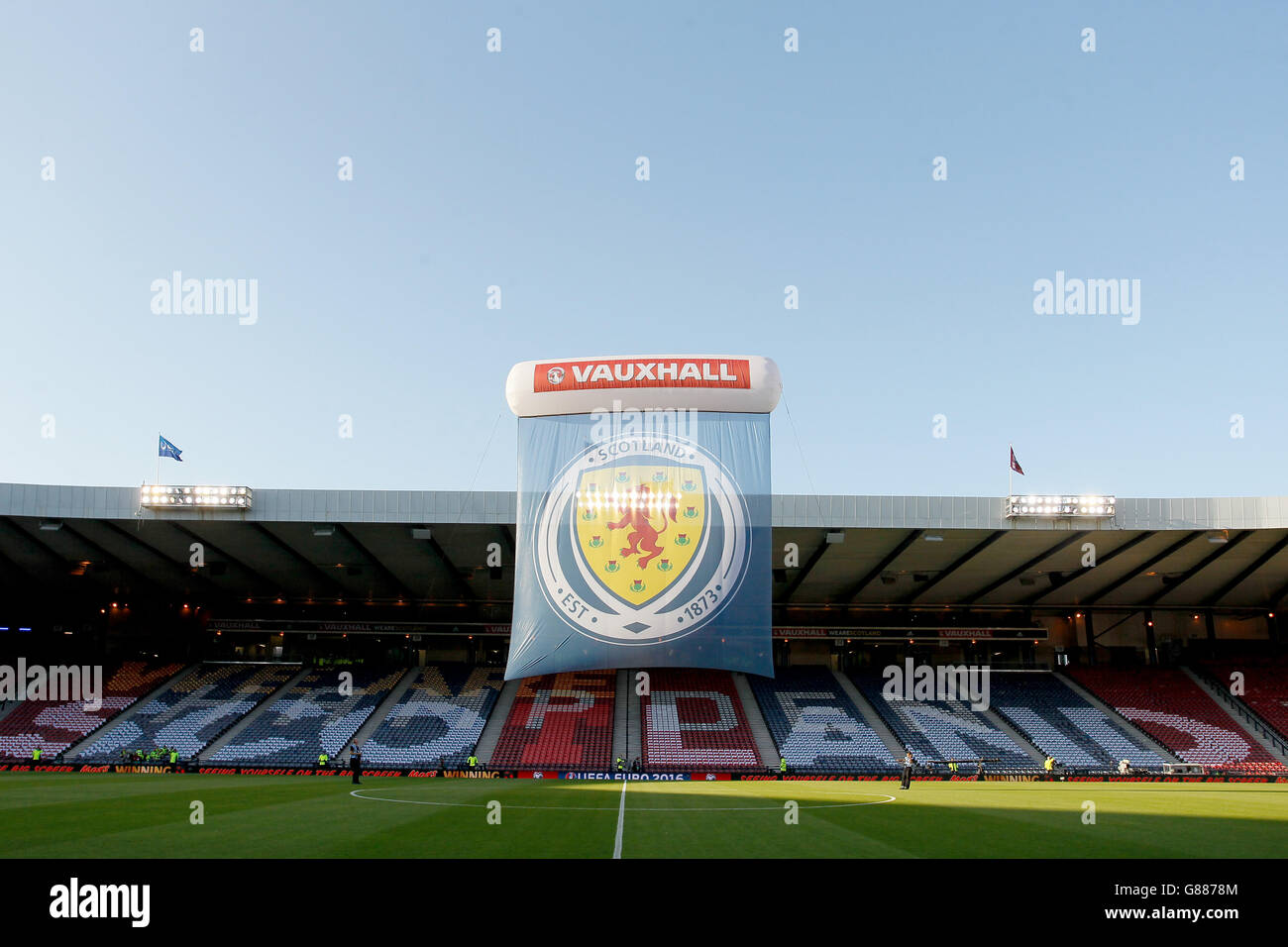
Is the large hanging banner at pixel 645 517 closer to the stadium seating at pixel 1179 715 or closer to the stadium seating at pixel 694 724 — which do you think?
the stadium seating at pixel 694 724

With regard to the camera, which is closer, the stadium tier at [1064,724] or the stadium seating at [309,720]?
the stadium seating at [309,720]

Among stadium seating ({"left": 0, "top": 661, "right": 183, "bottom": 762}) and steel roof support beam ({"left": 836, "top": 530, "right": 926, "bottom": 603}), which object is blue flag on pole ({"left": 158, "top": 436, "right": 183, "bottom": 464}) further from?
steel roof support beam ({"left": 836, "top": 530, "right": 926, "bottom": 603})

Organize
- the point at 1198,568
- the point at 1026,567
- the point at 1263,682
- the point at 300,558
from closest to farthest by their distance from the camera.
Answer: the point at 300,558
the point at 1026,567
the point at 1198,568
the point at 1263,682

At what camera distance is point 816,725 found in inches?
1959

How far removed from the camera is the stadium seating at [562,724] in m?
46.0

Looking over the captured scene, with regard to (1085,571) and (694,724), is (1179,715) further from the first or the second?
(694,724)

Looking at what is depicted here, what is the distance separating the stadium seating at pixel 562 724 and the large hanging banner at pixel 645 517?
18049 millimetres

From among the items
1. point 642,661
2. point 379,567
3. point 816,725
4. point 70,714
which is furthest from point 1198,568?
point 70,714

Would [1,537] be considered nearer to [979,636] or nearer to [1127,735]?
[979,636]

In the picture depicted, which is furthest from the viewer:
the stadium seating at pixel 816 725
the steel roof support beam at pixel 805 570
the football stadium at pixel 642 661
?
the stadium seating at pixel 816 725

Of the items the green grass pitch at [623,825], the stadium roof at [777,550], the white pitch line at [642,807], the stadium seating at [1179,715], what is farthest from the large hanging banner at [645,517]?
the stadium seating at [1179,715]

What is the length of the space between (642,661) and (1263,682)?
4602cm

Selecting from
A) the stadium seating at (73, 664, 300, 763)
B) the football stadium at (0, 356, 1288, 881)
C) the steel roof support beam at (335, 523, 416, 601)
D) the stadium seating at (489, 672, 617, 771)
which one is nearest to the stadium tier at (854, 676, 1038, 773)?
the football stadium at (0, 356, 1288, 881)

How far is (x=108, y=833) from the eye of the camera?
15.5m
